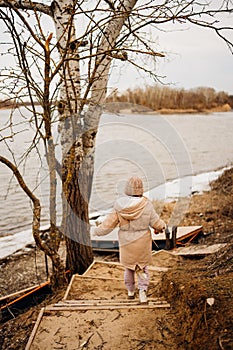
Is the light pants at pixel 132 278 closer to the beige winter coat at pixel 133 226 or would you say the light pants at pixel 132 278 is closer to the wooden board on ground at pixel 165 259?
the beige winter coat at pixel 133 226

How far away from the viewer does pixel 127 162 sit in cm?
1542

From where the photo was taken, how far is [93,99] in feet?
16.0

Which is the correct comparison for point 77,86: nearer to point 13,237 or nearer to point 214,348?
point 214,348

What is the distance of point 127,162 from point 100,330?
12857 millimetres

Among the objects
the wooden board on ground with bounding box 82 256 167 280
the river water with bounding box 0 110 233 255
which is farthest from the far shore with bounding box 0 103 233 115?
the wooden board on ground with bounding box 82 256 167 280

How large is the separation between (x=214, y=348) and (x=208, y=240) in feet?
16.1

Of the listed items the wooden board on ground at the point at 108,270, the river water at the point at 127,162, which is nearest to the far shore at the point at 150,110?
the river water at the point at 127,162

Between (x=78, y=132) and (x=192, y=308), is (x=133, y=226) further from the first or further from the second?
(x=78, y=132)

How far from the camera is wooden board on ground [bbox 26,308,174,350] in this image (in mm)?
2504

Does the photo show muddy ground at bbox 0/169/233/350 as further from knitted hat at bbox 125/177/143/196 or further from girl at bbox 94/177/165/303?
A: knitted hat at bbox 125/177/143/196

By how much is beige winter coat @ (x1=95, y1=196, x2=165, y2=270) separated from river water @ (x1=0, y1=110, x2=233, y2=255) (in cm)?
185

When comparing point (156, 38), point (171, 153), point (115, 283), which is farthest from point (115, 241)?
point (171, 153)

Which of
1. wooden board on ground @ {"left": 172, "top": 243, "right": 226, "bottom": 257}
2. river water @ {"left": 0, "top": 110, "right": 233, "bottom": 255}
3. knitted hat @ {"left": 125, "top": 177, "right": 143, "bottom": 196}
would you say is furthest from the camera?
river water @ {"left": 0, "top": 110, "right": 233, "bottom": 255}

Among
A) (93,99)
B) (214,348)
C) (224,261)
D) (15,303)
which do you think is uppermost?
(93,99)
